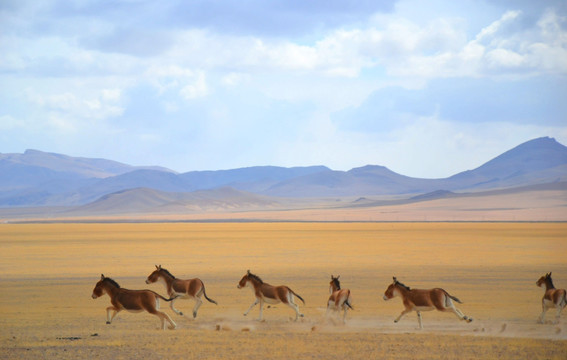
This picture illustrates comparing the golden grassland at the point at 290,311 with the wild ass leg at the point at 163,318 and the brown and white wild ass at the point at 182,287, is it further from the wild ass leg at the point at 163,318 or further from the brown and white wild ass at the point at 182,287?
the brown and white wild ass at the point at 182,287

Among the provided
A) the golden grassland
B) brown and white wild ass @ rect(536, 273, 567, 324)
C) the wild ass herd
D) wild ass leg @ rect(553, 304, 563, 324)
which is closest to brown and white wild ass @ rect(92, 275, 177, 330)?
the wild ass herd

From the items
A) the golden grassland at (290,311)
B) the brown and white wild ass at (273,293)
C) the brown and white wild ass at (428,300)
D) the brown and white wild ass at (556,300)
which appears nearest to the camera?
the golden grassland at (290,311)

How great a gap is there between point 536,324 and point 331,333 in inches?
136

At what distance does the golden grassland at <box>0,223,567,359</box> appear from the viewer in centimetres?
1038

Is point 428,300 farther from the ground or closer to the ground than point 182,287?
closer to the ground

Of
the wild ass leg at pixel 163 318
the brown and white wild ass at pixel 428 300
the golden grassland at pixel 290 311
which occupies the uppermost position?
the brown and white wild ass at pixel 428 300

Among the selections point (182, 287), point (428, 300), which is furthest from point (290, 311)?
point (428, 300)

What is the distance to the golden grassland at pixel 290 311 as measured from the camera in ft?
34.1

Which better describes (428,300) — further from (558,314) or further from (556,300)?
(558,314)

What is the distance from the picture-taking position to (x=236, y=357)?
9.91 m

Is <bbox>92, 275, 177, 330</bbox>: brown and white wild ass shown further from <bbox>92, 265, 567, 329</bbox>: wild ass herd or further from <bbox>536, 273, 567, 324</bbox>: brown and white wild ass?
<bbox>536, 273, 567, 324</bbox>: brown and white wild ass

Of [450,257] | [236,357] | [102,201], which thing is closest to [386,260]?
[450,257]

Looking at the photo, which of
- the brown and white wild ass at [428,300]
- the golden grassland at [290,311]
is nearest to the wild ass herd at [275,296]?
the brown and white wild ass at [428,300]

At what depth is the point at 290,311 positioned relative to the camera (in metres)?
14.4
